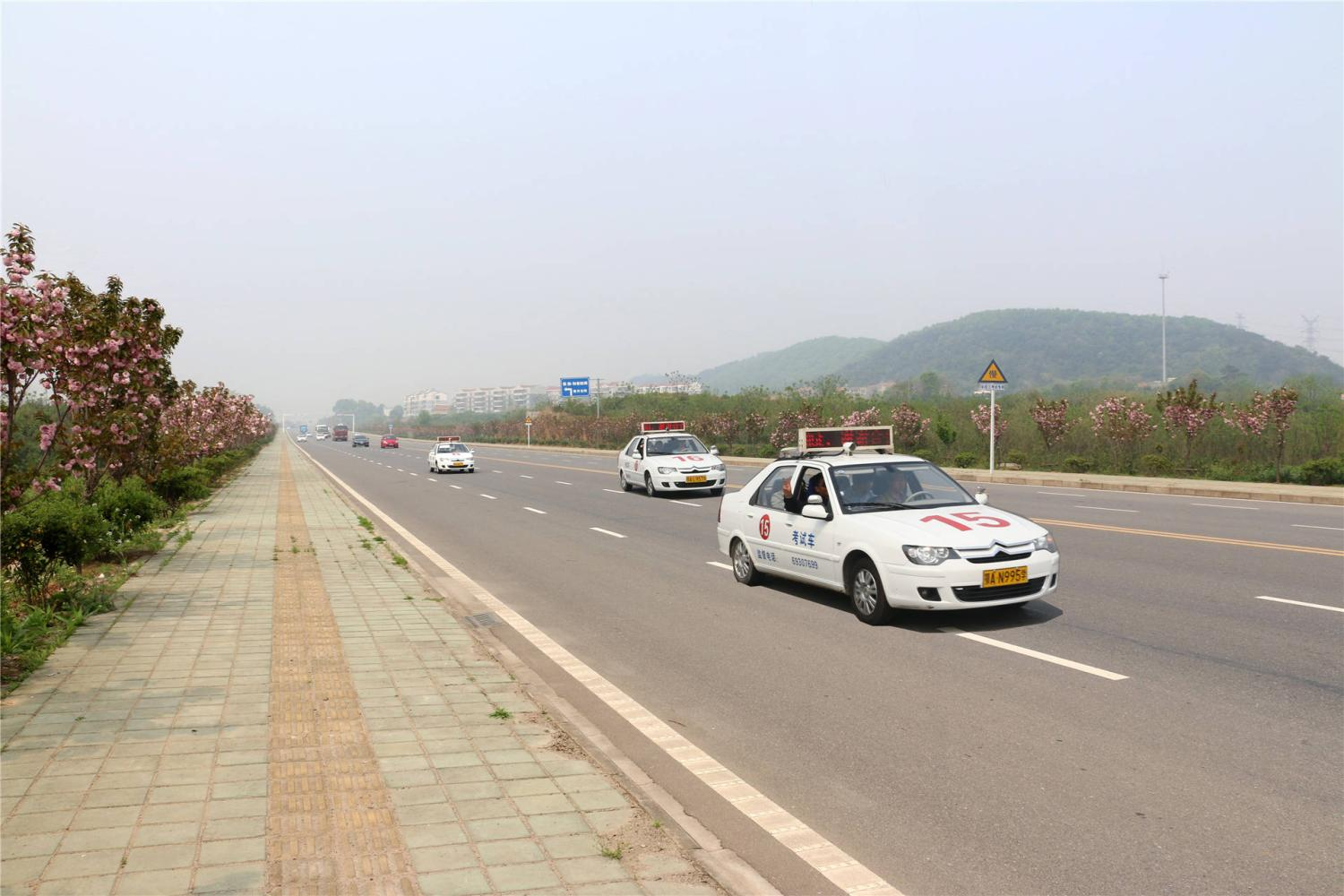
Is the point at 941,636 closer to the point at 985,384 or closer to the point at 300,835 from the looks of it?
the point at 300,835

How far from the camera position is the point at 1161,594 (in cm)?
1014

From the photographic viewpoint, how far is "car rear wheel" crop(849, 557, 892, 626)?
896 cm

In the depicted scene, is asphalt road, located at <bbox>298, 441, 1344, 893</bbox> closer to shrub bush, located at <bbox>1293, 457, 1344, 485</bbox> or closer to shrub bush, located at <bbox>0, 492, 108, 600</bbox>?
shrub bush, located at <bbox>0, 492, 108, 600</bbox>

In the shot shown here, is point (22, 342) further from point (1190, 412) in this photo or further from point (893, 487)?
point (1190, 412)

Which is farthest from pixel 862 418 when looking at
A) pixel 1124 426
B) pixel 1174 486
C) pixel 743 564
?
pixel 743 564

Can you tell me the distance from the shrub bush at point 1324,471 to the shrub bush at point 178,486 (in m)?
26.0

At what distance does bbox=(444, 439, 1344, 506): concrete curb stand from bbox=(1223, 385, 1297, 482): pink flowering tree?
1678 mm

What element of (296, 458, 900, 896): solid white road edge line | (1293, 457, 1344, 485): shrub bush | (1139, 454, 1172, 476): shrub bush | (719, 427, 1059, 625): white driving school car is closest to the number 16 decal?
(719, 427, 1059, 625): white driving school car

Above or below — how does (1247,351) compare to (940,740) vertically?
above

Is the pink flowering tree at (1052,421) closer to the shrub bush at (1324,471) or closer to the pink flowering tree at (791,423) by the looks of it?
the shrub bush at (1324,471)

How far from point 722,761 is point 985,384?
25.3 meters

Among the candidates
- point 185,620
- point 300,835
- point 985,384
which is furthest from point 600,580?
point 985,384

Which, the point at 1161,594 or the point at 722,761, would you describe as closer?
the point at 722,761

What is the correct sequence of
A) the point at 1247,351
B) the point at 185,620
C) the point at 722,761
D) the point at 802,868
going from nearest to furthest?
the point at 802,868 → the point at 722,761 → the point at 185,620 → the point at 1247,351
